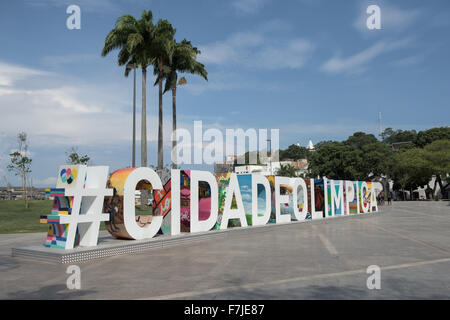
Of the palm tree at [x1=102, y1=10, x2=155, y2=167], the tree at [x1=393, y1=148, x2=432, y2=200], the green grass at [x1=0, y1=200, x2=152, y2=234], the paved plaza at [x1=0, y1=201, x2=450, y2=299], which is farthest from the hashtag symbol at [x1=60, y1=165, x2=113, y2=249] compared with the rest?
the tree at [x1=393, y1=148, x2=432, y2=200]

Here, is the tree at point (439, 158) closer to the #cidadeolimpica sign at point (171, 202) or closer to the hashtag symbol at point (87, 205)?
the #cidadeolimpica sign at point (171, 202)

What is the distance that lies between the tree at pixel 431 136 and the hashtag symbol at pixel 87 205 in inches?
2788

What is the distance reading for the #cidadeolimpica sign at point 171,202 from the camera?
1067cm

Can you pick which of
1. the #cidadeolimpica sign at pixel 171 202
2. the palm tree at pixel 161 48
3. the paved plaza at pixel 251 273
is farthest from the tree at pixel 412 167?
the paved plaza at pixel 251 273

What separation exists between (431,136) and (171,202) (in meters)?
68.9

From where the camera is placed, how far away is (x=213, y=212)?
1527 cm

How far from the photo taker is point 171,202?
44.8 feet

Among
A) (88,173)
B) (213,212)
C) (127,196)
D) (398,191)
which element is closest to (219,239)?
(213,212)

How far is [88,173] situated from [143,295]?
6.06m

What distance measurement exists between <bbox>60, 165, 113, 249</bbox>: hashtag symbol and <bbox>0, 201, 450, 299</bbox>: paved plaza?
128cm

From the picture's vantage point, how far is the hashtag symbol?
10359mm

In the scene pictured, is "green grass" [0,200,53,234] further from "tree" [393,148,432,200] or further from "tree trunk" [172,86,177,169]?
"tree" [393,148,432,200]

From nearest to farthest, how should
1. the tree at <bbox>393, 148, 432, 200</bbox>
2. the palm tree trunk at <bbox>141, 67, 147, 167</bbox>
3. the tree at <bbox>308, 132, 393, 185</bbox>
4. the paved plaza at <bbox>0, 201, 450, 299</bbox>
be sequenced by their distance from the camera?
the paved plaza at <bbox>0, 201, 450, 299</bbox> < the palm tree trunk at <bbox>141, 67, 147, 167</bbox> < the tree at <bbox>393, 148, 432, 200</bbox> < the tree at <bbox>308, 132, 393, 185</bbox>
